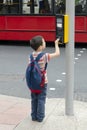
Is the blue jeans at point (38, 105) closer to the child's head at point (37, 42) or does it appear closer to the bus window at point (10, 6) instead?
the child's head at point (37, 42)

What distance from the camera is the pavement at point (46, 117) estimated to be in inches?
241

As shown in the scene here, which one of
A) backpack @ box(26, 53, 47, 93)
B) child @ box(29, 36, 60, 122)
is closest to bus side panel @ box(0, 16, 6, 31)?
child @ box(29, 36, 60, 122)

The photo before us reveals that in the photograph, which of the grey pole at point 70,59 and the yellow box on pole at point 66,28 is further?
the grey pole at point 70,59

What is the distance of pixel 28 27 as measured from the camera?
16219 mm

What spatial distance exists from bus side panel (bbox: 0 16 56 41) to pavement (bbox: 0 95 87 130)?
814cm

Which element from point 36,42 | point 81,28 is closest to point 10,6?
point 81,28

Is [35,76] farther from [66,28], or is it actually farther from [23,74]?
[23,74]

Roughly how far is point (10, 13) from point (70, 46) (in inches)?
402

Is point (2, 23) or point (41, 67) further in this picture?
point (2, 23)

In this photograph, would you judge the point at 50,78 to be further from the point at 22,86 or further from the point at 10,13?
the point at 10,13

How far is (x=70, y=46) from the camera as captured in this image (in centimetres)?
649

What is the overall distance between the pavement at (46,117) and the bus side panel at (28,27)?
8137 mm

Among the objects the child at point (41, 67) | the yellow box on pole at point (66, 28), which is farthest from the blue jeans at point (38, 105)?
the yellow box on pole at point (66, 28)

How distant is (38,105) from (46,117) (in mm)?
388
